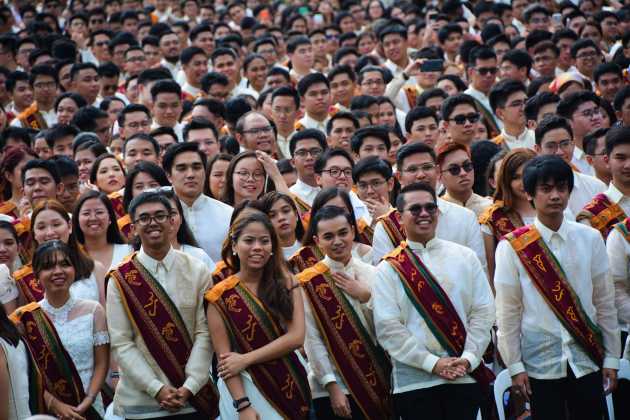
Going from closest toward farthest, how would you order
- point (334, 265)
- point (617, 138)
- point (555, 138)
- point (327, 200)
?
point (334, 265) → point (327, 200) → point (617, 138) → point (555, 138)

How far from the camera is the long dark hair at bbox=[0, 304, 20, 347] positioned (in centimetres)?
522

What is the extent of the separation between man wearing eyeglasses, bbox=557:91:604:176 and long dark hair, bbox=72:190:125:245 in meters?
4.08

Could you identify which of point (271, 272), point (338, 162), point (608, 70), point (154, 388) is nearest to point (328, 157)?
point (338, 162)

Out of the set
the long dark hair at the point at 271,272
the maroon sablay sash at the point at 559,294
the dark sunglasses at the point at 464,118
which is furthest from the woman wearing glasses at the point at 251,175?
the dark sunglasses at the point at 464,118

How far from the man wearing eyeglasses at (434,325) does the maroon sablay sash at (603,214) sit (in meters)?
1.22

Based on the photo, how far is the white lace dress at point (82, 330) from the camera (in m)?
5.77

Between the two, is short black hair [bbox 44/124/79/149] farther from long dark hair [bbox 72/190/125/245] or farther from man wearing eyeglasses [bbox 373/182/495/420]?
man wearing eyeglasses [bbox 373/182/495/420]

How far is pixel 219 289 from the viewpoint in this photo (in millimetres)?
5617

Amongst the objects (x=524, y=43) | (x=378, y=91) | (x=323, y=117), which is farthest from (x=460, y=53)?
(x=323, y=117)

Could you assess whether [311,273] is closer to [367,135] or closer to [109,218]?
[109,218]

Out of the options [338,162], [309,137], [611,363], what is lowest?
[611,363]

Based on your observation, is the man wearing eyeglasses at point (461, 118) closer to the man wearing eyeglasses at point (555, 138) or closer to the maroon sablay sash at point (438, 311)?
the man wearing eyeglasses at point (555, 138)

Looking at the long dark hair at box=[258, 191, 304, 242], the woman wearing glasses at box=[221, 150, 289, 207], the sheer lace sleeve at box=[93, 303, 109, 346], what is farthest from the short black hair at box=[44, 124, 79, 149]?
the sheer lace sleeve at box=[93, 303, 109, 346]

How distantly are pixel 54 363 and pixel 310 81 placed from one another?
17.2 ft
